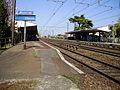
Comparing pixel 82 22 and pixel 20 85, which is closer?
pixel 20 85

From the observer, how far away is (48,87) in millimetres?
4332

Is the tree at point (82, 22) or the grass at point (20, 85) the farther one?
the tree at point (82, 22)

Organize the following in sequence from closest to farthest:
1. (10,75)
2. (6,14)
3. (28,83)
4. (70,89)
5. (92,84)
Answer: (70,89) < (28,83) < (92,84) < (10,75) < (6,14)

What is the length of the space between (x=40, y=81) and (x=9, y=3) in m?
25.7

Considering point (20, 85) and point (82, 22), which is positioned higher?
point (82, 22)

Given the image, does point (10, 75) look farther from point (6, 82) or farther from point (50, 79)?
point (50, 79)

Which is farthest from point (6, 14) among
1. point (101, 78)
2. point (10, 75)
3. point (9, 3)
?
point (101, 78)

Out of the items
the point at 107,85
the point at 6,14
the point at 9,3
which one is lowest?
the point at 107,85

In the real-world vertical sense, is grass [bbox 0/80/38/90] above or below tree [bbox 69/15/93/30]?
below

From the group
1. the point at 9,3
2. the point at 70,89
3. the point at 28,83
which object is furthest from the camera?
the point at 9,3

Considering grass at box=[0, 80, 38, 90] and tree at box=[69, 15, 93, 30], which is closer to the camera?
grass at box=[0, 80, 38, 90]

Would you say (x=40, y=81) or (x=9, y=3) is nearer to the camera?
(x=40, y=81)

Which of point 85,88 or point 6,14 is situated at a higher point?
point 6,14

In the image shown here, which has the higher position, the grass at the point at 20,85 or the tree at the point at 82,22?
the tree at the point at 82,22
